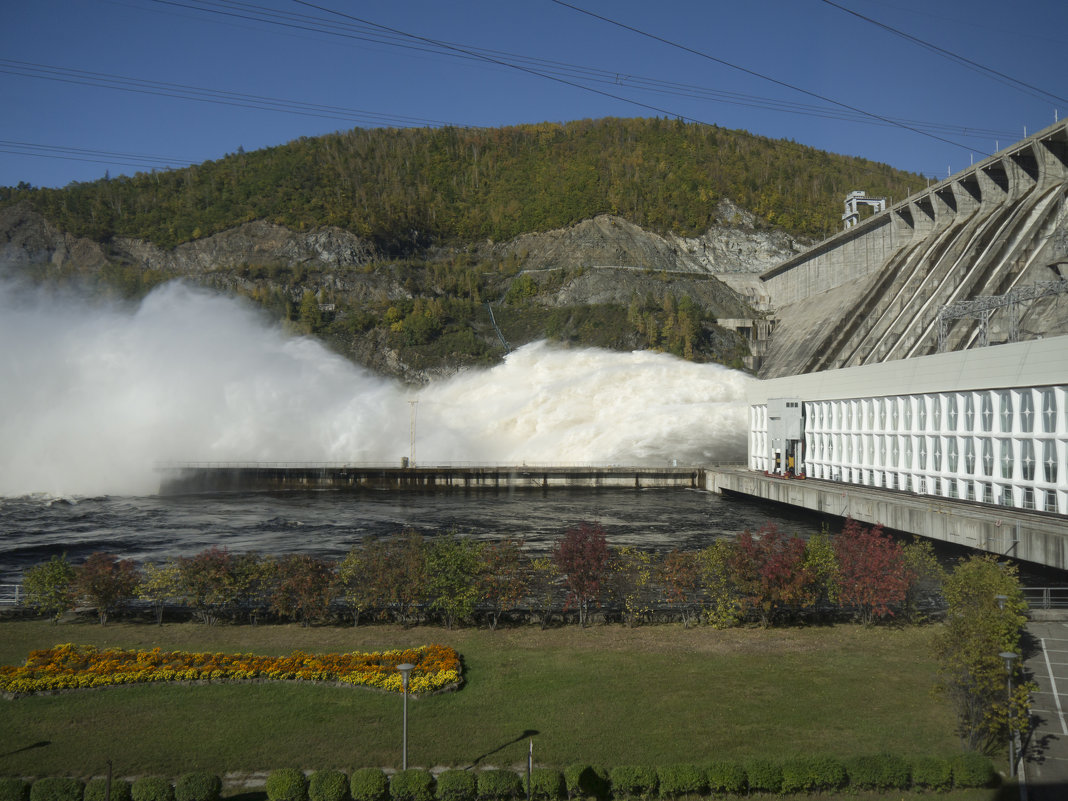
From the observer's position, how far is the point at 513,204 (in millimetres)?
179625

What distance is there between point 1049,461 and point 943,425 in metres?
7.55

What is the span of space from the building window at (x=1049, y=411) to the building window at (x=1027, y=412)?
708 millimetres

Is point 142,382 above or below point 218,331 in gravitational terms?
below

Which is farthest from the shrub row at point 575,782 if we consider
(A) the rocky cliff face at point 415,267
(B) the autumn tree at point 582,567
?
(A) the rocky cliff face at point 415,267

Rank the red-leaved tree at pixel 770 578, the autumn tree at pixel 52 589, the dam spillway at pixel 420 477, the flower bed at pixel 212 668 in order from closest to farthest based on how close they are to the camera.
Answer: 1. the flower bed at pixel 212 668
2. the red-leaved tree at pixel 770 578
3. the autumn tree at pixel 52 589
4. the dam spillway at pixel 420 477

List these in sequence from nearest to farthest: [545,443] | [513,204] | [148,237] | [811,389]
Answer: [811,389] < [545,443] < [148,237] < [513,204]

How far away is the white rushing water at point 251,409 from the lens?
2847 inches

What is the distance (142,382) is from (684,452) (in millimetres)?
55647

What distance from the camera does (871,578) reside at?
24.4 meters

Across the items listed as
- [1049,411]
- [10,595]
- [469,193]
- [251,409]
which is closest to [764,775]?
[1049,411]

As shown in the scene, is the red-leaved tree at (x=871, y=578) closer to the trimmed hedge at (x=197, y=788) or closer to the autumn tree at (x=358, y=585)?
the autumn tree at (x=358, y=585)

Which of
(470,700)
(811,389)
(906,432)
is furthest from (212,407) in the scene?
(470,700)

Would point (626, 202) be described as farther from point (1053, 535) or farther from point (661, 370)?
point (1053, 535)

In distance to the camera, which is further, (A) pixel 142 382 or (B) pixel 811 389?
(A) pixel 142 382
